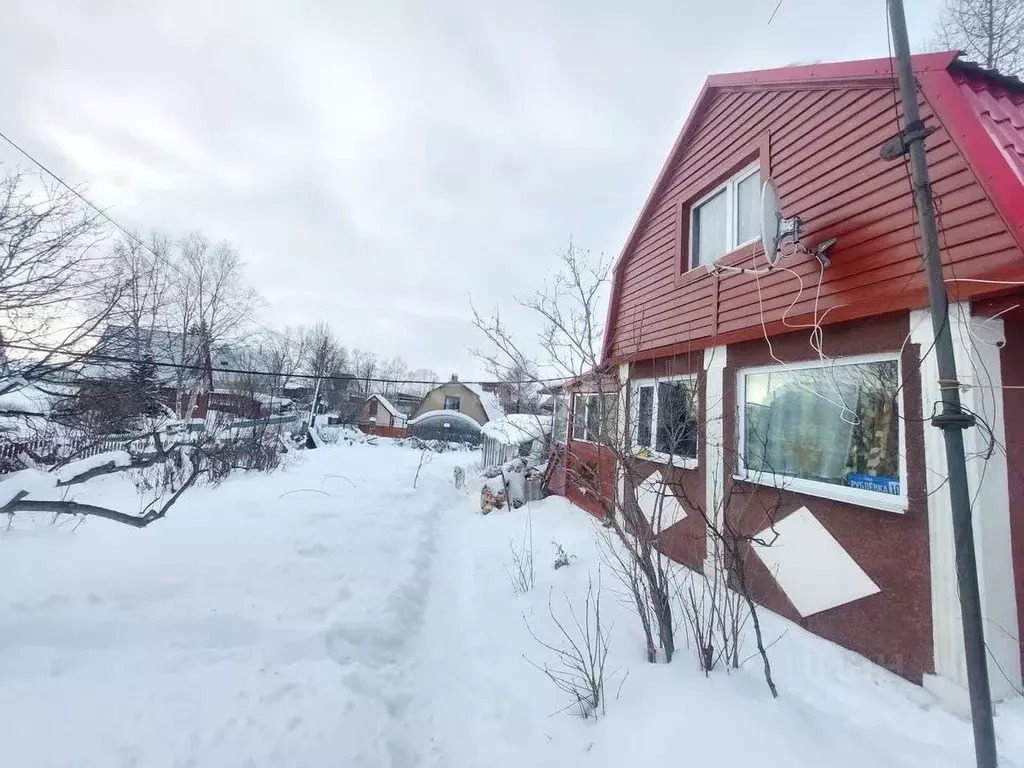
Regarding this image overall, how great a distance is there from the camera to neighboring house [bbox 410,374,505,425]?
39.6 meters

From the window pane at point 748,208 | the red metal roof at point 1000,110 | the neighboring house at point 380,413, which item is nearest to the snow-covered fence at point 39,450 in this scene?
the window pane at point 748,208

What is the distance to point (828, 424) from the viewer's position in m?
3.57

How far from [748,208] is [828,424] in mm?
2726

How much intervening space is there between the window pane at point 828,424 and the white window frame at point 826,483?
0.12ft

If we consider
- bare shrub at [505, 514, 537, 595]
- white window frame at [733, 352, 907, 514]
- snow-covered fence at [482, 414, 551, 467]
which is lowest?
bare shrub at [505, 514, 537, 595]

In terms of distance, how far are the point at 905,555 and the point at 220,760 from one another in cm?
431

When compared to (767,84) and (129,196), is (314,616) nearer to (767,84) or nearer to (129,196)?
(129,196)

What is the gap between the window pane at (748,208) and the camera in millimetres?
4766

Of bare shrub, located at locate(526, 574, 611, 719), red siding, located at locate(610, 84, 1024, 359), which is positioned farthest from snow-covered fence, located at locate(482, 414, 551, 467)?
bare shrub, located at locate(526, 574, 611, 719)

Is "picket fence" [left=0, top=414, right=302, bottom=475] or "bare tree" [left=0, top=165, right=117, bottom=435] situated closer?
"bare tree" [left=0, top=165, right=117, bottom=435]

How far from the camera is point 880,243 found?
10.5 feet

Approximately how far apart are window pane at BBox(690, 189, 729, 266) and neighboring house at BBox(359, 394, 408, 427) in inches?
1537

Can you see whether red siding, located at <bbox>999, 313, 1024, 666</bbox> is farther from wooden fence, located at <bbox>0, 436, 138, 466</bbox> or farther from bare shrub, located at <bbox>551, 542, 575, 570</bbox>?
wooden fence, located at <bbox>0, 436, 138, 466</bbox>

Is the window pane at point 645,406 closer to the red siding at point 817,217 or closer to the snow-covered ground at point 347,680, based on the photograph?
the red siding at point 817,217
